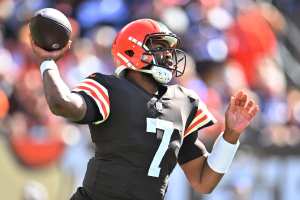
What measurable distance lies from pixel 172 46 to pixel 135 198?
0.87m

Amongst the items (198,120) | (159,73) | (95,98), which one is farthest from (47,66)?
(198,120)

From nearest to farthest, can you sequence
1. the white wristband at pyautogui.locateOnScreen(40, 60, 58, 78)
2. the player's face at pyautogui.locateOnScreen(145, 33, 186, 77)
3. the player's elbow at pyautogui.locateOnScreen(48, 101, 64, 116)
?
1. the player's elbow at pyautogui.locateOnScreen(48, 101, 64, 116)
2. the white wristband at pyautogui.locateOnScreen(40, 60, 58, 78)
3. the player's face at pyautogui.locateOnScreen(145, 33, 186, 77)

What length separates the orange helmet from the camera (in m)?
4.86

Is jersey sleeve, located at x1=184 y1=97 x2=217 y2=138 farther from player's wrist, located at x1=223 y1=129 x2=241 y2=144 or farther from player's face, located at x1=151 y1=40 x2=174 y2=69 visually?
player's face, located at x1=151 y1=40 x2=174 y2=69

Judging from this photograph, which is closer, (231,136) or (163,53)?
(163,53)

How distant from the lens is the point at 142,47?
4871 millimetres

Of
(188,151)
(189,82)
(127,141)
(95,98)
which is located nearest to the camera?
(95,98)

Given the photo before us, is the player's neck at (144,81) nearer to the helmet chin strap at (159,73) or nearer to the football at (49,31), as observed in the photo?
the helmet chin strap at (159,73)

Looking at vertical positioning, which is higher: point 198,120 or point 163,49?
point 163,49

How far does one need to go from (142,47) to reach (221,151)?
76cm

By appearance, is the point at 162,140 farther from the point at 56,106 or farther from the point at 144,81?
the point at 56,106

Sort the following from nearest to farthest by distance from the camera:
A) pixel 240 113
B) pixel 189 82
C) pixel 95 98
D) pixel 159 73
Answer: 1. pixel 95 98
2. pixel 159 73
3. pixel 240 113
4. pixel 189 82

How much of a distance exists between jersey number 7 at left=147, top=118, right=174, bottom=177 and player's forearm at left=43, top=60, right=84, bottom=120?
45cm

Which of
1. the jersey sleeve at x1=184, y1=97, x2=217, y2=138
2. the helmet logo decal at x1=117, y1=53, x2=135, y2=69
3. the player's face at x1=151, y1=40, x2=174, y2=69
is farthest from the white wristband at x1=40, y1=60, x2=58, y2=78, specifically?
the jersey sleeve at x1=184, y1=97, x2=217, y2=138
